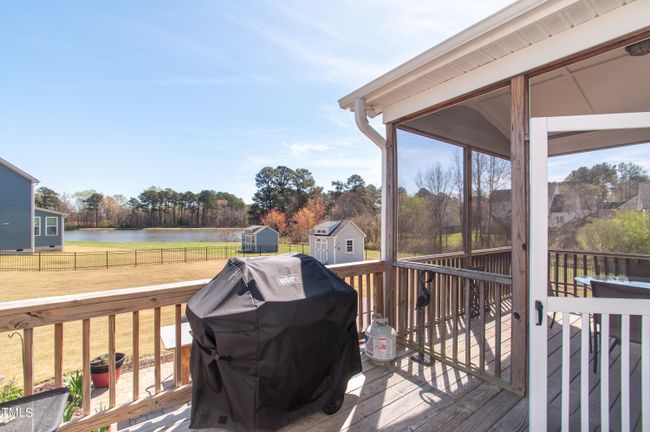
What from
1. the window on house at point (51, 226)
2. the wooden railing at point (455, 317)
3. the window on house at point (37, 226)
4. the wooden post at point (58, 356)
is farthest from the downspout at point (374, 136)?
the window on house at point (51, 226)

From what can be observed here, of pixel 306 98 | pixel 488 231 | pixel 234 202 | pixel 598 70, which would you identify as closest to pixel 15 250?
pixel 306 98

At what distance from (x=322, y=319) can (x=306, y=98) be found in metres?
10.7

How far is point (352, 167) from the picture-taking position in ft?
97.1

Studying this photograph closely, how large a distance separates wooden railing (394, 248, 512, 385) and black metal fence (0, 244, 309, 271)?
15890mm

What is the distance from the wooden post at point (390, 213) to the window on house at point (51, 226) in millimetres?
22249

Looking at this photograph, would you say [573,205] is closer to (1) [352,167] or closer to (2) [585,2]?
(2) [585,2]

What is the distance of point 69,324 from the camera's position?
6.12 m

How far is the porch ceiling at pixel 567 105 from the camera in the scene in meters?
1.87

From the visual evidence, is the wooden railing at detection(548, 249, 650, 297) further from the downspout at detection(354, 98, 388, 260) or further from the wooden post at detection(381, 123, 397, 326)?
the downspout at detection(354, 98, 388, 260)

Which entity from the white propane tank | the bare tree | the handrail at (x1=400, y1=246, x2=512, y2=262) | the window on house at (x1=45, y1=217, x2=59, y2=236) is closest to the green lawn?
the window on house at (x1=45, y1=217, x2=59, y2=236)

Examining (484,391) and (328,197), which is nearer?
(484,391)

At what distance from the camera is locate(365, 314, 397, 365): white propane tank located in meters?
2.32

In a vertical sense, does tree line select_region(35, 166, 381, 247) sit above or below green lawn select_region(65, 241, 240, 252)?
above

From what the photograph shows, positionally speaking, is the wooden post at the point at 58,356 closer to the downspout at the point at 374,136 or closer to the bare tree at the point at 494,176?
the downspout at the point at 374,136
